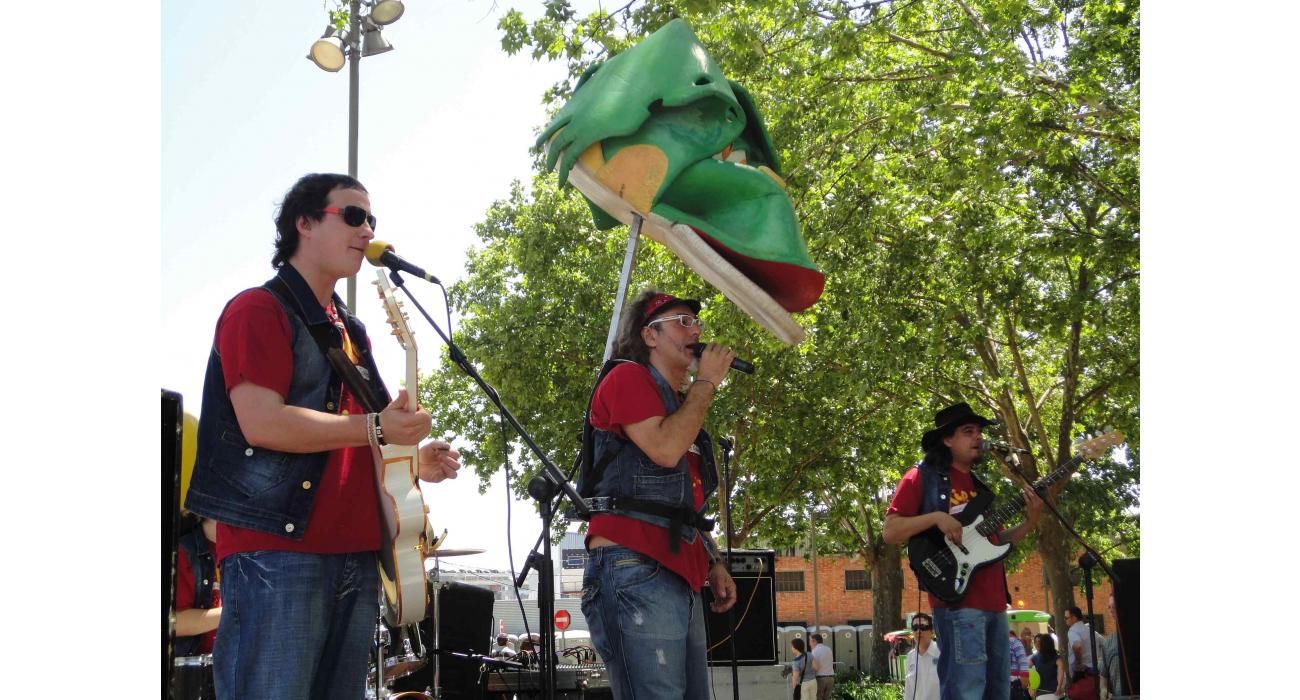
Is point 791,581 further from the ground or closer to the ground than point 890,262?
closer to the ground

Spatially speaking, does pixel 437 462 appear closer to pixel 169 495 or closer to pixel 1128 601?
pixel 169 495

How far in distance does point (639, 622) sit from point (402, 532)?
35.6 inches

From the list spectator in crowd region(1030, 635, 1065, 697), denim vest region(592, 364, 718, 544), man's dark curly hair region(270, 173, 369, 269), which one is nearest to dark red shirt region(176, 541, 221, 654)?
man's dark curly hair region(270, 173, 369, 269)

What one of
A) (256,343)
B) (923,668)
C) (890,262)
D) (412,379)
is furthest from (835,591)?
(256,343)

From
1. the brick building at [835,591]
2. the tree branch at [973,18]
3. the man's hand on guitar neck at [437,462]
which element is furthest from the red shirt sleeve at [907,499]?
the brick building at [835,591]

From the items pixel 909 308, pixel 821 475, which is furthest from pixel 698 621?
pixel 821 475

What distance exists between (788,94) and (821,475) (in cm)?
1332

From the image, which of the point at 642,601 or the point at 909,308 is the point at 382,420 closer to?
the point at 642,601

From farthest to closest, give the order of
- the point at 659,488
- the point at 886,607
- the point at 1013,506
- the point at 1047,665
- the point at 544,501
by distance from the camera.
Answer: the point at 886,607 < the point at 1047,665 < the point at 1013,506 < the point at 544,501 < the point at 659,488

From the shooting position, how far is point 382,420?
2.71 meters

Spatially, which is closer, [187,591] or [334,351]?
[334,351]

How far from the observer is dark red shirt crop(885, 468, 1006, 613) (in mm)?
5895

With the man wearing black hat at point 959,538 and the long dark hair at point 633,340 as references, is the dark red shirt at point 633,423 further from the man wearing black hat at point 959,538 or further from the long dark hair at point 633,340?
the man wearing black hat at point 959,538

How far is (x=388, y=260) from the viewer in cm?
345
